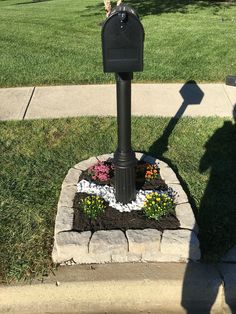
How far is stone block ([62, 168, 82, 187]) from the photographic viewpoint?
3.95 m

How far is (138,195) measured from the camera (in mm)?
3785

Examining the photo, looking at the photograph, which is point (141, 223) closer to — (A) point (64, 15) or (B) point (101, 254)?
(B) point (101, 254)

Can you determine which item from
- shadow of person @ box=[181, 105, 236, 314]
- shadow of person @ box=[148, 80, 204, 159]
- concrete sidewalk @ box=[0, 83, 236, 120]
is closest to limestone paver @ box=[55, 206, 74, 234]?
shadow of person @ box=[181, 105, 236, 314]

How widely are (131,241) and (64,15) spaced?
425 inches

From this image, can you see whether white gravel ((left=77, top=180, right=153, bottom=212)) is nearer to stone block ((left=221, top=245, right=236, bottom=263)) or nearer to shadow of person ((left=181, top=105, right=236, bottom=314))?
shadow of person ((left=181, top=105, right=236, bottom=314))

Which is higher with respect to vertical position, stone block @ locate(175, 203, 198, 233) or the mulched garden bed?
stone block @ locate(175, 203, 198, 233)

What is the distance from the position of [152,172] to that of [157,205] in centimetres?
60

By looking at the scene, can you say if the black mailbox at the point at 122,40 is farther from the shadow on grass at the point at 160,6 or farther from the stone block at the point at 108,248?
the shadow on grass at the point at 160,6

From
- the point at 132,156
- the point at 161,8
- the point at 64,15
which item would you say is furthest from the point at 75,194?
the point at 161,8

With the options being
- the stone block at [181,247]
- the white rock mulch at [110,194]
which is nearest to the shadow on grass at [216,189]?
the stone block at [181,247]

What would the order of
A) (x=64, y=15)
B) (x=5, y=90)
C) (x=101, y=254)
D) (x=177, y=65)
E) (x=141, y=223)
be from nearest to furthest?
(x=101, y=254) → (x=141, y=223) → (x=5, y=90) → (x=177, y=65) → (x=64, y=15)

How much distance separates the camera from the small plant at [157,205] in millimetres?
3465

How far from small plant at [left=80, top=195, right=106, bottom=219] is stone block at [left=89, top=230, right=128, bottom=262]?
295mm

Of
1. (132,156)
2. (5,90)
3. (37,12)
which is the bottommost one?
(37,12)
